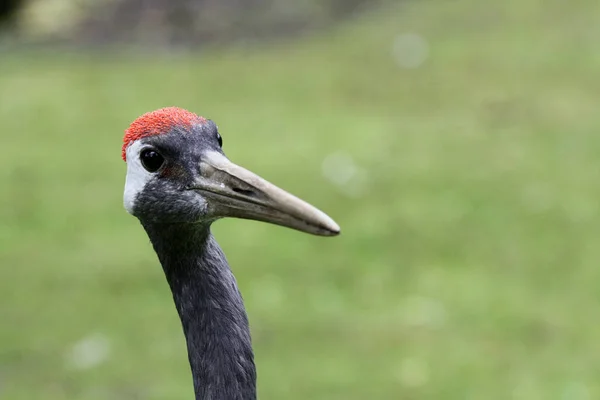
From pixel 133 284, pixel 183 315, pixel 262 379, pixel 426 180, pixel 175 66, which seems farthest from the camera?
pixel 175 66

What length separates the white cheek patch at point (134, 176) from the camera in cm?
301

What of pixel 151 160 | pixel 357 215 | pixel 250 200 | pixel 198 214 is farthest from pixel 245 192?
pixel 357 215

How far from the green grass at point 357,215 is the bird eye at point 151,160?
9.55ft

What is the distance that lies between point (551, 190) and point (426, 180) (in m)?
0.95

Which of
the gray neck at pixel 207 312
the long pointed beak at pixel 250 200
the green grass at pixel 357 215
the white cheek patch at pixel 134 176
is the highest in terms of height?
the green grass at pixel 357 215

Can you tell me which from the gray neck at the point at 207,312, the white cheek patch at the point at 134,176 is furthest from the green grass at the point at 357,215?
the white cheek patch at the point at 134,176

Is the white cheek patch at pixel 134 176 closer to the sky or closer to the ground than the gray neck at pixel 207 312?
closer to the sky

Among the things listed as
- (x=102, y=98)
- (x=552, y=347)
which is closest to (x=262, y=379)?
(x=552, y=347)

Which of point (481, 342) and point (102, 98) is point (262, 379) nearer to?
point (481, 342)

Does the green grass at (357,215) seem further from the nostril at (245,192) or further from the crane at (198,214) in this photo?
the nostril at (245,192)

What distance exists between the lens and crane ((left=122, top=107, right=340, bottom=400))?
2990 millimetres

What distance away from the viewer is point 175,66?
10.4 meters

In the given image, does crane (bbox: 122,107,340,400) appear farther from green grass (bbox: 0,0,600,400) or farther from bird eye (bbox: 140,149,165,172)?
green grass (bbox: 0,0,600,400)

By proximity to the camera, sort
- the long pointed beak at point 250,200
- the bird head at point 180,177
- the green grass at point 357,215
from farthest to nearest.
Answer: the green grass at point 357,215 < the bird head at point 180,177 < the long pointed beak at point 250,200
